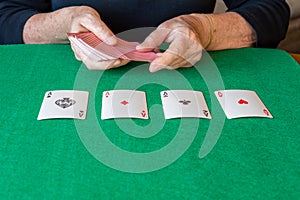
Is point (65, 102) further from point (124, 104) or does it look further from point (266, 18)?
point (266, 18)

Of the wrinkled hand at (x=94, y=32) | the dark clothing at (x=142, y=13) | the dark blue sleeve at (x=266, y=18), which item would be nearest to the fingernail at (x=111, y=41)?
the wrinkled hand at (x=94, y=32)

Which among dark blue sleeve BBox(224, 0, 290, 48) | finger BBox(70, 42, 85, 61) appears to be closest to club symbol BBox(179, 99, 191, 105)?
finger BBox(70, 42, 85, 61)

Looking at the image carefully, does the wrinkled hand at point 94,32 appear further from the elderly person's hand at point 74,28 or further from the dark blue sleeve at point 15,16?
the dark blue sleeve at point 15,16

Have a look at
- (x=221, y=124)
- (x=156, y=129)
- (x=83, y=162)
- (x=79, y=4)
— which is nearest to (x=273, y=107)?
(x=221, y=124)

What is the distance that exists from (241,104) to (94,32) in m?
0.36

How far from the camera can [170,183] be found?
588 millimetres

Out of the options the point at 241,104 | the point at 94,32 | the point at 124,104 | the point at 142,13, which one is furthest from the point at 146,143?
the point at 142,13

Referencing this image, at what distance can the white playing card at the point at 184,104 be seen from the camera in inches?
28.8

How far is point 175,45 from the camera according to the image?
0.88m

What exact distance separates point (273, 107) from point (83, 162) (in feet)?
1.31

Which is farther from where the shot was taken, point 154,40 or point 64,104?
point 154,40

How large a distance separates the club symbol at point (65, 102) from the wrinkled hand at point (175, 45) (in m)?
0.19

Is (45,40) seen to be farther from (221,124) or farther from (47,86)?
(221,124)

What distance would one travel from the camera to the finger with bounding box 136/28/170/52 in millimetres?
852
